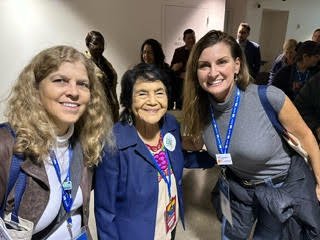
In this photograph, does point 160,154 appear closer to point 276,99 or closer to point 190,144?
point 190,144

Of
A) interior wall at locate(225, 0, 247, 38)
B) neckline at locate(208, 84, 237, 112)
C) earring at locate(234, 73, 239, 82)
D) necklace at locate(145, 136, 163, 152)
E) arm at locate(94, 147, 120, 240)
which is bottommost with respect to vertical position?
arm at locate(94, 147, 120, 240)

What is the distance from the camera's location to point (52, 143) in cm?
117

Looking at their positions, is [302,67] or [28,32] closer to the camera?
[302,67]

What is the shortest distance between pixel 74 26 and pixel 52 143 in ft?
11.6

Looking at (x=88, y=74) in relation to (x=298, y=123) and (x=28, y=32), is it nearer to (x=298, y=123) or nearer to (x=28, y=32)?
(x=298, y=123)

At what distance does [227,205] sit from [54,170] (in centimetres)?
101

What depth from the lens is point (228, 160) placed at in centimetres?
145

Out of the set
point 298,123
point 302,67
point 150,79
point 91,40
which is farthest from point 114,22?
point 298,123

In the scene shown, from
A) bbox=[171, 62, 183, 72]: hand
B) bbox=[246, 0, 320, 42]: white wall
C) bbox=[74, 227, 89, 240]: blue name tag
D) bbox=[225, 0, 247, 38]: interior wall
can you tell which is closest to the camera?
bbox=[74, 227, 89, 240]: blue name tag

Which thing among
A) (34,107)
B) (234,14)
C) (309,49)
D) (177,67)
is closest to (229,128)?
(34,107)

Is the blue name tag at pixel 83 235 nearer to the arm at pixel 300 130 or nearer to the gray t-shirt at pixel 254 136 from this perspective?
the gray t-shirt at pixel 254 136

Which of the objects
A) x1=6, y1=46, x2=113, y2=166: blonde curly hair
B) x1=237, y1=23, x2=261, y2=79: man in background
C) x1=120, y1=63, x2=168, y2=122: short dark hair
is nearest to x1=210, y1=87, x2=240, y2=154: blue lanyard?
x1=120, y1=63, x2=168, y2=122: short dark hair

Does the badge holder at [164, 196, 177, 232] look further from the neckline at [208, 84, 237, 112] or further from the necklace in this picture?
the neckline at [208, 84, 237, 112]

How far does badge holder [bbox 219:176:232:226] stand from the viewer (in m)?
1.63
